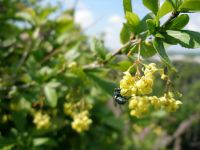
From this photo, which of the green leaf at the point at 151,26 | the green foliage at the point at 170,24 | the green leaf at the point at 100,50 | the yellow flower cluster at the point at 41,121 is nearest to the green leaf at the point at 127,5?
the green foliage at the point at 170,24

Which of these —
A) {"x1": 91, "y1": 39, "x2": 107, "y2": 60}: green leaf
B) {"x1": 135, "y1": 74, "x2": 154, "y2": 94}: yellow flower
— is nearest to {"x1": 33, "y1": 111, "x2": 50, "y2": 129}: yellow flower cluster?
{"x1": 91, "y1": 39, "x2": 107, "y2": 60}: green leaf

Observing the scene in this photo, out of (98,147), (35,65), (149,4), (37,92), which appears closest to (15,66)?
(35,65)

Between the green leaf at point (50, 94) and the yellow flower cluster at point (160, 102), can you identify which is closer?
the yellow flower cluster at point (160, 102)

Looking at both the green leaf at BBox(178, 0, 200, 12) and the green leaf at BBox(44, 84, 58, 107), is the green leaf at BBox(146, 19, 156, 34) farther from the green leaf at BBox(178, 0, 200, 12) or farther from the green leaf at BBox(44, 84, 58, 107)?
the green leaf at BBox(44, 84, 58, 107)

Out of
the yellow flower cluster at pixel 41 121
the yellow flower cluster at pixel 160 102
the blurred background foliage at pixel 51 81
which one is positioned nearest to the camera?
the yellow flower cluster at pixel 160 102

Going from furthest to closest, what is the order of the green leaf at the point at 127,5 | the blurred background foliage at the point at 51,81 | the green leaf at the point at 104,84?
the blurred background foliage at the point at 51,81 < the green leaf at the point at 104,84 < the green leaf at the point at 127,5

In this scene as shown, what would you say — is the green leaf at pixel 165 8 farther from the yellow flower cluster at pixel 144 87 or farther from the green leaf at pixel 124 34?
the green leaf at pixel 124 34
